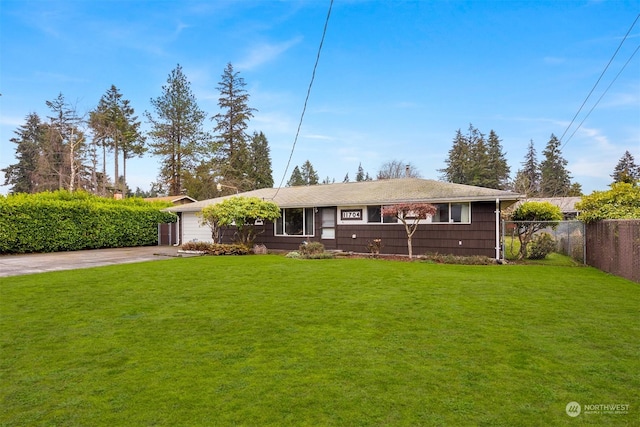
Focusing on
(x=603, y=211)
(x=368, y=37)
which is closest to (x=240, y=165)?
(x=368, y=37)

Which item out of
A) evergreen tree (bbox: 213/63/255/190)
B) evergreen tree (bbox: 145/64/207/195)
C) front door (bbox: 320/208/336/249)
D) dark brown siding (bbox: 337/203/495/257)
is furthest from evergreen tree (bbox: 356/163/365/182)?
dark brown siding (bbox: 337/203/495/257)

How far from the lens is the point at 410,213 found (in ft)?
45.5

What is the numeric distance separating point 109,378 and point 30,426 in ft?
2.54

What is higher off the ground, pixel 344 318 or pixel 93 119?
pixel 93 119

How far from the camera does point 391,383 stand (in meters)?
3.20

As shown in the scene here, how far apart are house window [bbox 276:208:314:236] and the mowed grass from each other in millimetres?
9320

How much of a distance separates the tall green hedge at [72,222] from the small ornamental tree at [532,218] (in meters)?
19.9

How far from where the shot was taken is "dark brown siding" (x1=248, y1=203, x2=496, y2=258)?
12938mm

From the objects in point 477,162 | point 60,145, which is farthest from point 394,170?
point 60,145

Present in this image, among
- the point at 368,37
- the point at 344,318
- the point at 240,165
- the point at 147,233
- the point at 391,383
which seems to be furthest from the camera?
the point at 240,165

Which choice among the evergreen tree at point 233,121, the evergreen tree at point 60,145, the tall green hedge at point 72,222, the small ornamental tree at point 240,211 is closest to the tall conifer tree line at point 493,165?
the evergreen tree at point 233,121

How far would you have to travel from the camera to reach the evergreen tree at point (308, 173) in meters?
62.6

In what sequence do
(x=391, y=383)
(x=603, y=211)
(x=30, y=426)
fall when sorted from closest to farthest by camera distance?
1. (x=30, y=426)
2. (x=391, y=383)
3. (x=603, y=211)

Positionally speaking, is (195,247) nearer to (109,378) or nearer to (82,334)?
(82,334)
